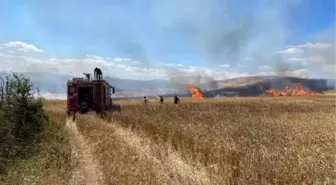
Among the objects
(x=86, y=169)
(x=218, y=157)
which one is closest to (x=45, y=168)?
(x=86, y=169)

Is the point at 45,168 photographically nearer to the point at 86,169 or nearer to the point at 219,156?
the point at 86,169

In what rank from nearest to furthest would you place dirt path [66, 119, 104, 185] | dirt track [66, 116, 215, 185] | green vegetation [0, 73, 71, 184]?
dirt track [66, 116, 215, 185] → dirt path [66, 119, 104, 185] → green vegetation [0, 73, 71, 184]

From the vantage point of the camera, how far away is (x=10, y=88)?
59.4 ft

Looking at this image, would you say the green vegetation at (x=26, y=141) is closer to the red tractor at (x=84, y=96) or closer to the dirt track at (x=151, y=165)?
the dirt track at (x=151, y=165)

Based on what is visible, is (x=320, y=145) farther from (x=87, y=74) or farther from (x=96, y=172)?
(x=87, y=74)

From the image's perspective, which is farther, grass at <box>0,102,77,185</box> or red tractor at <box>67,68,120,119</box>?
red tractor at <box>67,68,120,119</box>

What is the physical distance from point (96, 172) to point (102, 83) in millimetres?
26925

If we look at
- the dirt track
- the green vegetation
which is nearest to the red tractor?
the green vegetation

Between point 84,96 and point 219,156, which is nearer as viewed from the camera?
point 219,156

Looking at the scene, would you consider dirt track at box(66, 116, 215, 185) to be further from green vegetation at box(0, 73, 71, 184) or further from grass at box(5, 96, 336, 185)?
green vegetation at box(0, 73, 71, 184)

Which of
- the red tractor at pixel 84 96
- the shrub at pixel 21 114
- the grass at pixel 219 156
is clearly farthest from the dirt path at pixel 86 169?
the red tractor at pixel 84 96

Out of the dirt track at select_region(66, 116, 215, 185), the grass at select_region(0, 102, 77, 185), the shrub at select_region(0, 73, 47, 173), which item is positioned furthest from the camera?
the shrub at select_region(0, 73, 47, 173)

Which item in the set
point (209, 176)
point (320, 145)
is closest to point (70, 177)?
point (209, 176)

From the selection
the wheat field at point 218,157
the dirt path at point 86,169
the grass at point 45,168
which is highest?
the wheat field at point 218,157
